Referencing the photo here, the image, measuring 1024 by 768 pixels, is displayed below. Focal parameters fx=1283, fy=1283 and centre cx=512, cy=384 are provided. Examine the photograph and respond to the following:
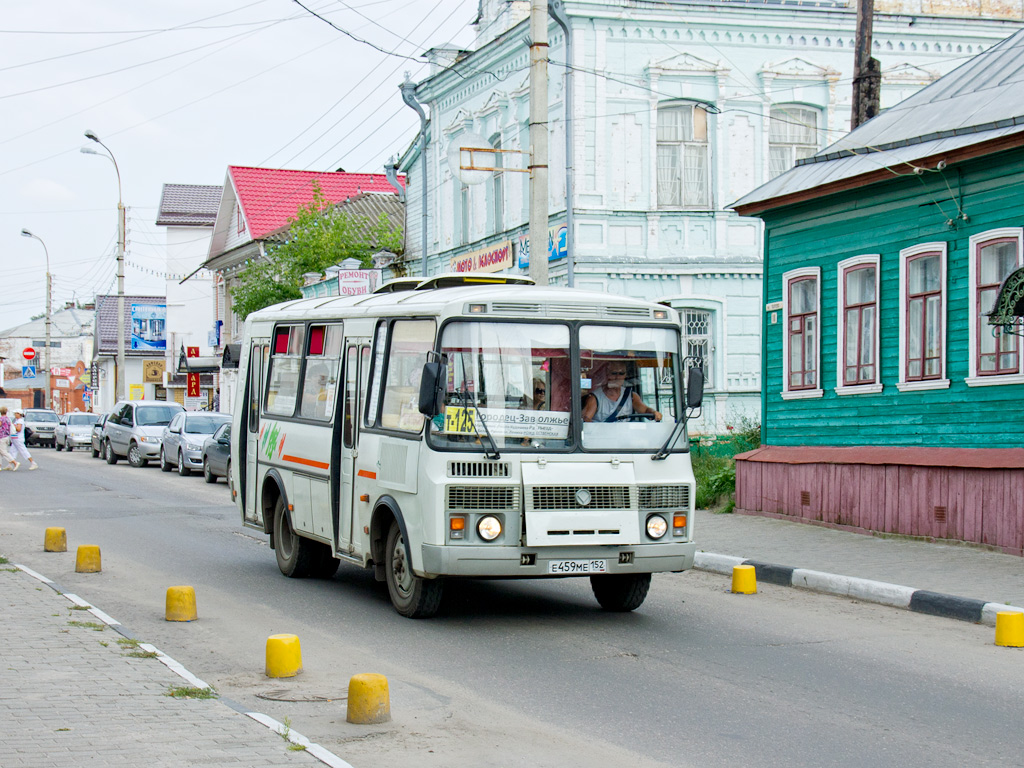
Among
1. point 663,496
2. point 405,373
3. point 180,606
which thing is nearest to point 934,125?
point 663,496

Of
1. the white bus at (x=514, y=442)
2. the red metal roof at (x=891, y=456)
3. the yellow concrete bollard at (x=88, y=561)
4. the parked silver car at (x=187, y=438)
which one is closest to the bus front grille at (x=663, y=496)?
the white bus at (x=514, y=442)

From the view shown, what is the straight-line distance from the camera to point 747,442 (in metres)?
21.3

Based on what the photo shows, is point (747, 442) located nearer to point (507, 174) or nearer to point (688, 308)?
point (688, 308)

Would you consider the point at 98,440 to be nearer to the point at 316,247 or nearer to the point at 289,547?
the point at 316,247

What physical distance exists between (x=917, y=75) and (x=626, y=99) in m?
6.86

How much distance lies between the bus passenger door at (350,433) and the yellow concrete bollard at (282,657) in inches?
122

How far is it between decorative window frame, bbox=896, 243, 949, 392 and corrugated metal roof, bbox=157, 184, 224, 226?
58603 mm

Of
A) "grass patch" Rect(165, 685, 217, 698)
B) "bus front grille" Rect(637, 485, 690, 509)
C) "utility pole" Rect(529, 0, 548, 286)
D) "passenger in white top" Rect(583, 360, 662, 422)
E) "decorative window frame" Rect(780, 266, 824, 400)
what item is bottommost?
"grass patch" Rect(165, 685, 217, 698)

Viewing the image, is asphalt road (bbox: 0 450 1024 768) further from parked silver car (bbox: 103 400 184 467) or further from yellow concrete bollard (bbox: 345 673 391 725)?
parked silver car (bbox: 103 400 184 467)

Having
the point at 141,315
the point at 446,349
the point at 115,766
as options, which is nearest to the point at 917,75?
the point at 446,349

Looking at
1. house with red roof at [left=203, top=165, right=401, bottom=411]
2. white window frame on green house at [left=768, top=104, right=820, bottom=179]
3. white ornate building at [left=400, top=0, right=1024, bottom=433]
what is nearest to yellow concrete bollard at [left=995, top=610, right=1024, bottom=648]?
white ornate building at [left=400, top=0, right=1024, bottom=433]

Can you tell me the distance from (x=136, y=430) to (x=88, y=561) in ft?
75.0

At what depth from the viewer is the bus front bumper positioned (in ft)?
31.3

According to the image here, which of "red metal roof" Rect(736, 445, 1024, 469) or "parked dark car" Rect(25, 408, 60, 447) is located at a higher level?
"red metal roof" Rect(736, 445, 1024, 469)
